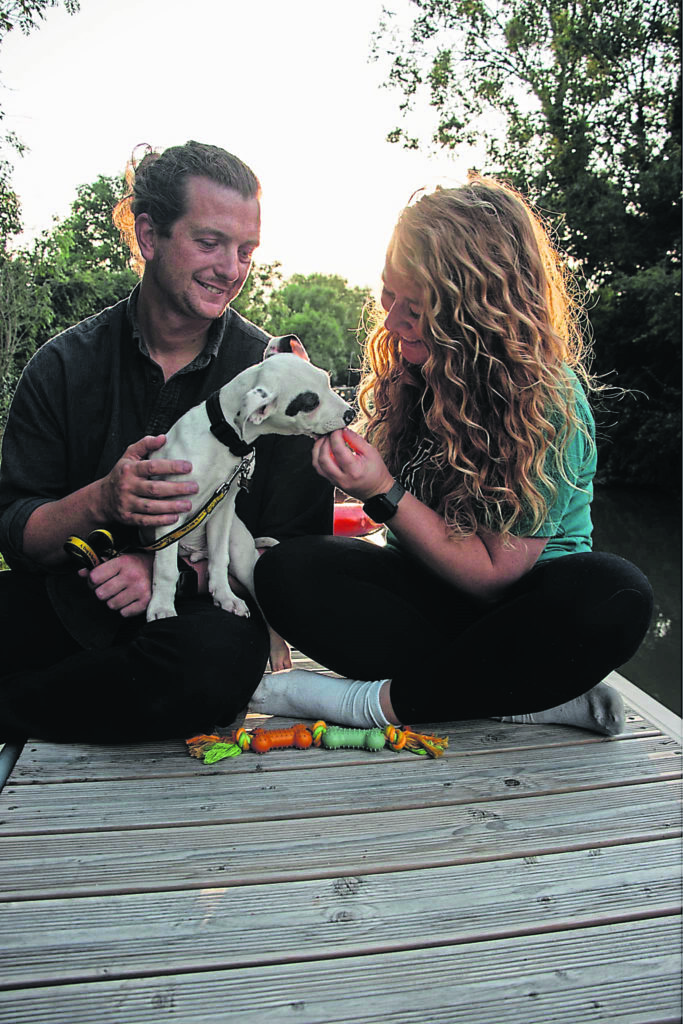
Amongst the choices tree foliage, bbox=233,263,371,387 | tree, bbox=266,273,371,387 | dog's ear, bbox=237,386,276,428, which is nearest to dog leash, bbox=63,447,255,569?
dog's ear, bbox=237,386,276,428

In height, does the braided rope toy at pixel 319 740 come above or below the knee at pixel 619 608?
below

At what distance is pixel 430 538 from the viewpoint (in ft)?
6.44

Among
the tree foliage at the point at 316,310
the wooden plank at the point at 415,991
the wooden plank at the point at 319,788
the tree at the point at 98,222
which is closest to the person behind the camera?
the wooden plank at the point at 415,991

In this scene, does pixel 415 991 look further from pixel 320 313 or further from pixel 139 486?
pixel 320 313

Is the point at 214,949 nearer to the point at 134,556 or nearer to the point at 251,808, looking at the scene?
the point at 251,808

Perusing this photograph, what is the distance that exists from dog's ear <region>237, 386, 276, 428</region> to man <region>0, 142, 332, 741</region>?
0.62ft

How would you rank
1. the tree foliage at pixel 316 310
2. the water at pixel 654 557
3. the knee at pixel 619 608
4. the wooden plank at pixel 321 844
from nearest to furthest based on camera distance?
the wooden plank at pixel 321 844 → the knee at pixel 619 608 → the water at pixel 654 557 → the tree foliage at pixel 316 310

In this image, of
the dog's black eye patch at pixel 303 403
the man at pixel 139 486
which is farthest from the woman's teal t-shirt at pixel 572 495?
the man at pixel 139 486

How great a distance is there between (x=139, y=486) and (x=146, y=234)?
76 centimetres

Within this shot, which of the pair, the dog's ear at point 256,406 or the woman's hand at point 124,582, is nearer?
the dog's ear at point 256,406

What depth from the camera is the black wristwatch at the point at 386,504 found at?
194cm

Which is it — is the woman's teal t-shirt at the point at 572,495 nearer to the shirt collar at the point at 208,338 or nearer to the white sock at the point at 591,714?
the white sock at the point at 591,714

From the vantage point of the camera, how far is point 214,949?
133 centimetres

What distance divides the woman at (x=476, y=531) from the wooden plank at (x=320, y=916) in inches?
20.7
